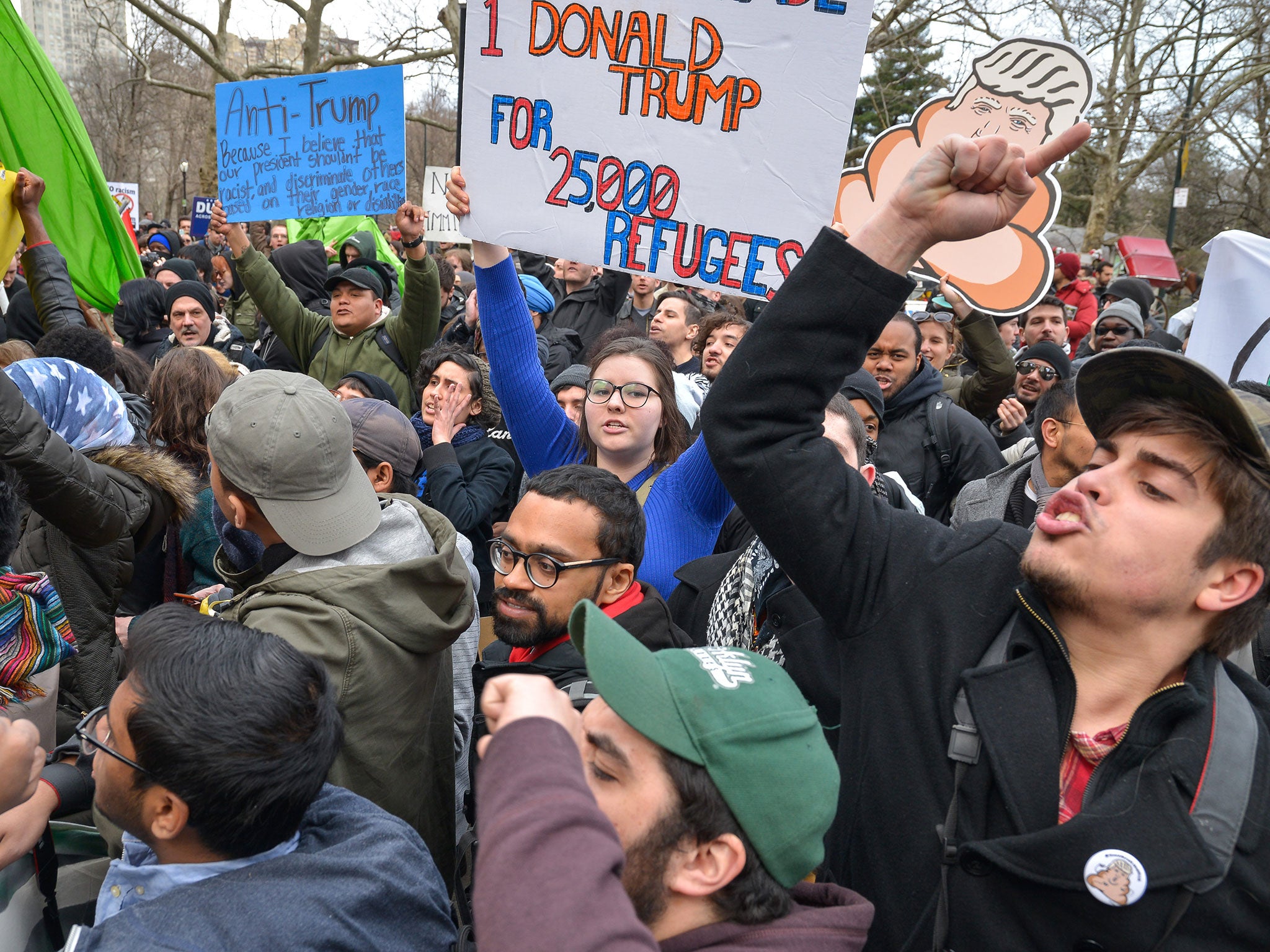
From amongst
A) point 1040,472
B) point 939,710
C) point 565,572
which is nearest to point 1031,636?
point 939,710

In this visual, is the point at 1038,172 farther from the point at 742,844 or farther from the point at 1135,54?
the point at 1135,54

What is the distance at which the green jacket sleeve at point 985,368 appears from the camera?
17.4 feet

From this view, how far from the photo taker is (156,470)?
10.5ft

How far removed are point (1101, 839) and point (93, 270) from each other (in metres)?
4.64

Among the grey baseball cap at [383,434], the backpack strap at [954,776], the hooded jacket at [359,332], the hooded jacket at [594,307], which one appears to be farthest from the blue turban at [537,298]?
the backpack strap at [954,776]

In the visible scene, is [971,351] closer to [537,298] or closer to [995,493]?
[995,493]

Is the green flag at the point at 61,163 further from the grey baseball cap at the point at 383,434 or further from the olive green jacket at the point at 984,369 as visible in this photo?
the olive green jacket at the point at 984,369

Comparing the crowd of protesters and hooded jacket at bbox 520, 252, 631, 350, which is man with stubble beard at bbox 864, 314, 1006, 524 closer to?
the crowd of protesters

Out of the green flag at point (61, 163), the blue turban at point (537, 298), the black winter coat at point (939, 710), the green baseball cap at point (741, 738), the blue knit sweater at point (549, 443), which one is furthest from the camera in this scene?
the blue turban at point (537, 298)

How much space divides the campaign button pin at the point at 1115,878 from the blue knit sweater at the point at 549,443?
1646 mm

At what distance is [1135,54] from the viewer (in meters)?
31.9

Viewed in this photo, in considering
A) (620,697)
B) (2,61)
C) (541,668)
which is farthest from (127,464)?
(620,697)

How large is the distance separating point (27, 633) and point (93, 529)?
788 millimetres

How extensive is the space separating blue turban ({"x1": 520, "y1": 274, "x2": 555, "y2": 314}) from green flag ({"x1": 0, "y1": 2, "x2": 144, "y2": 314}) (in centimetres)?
267
